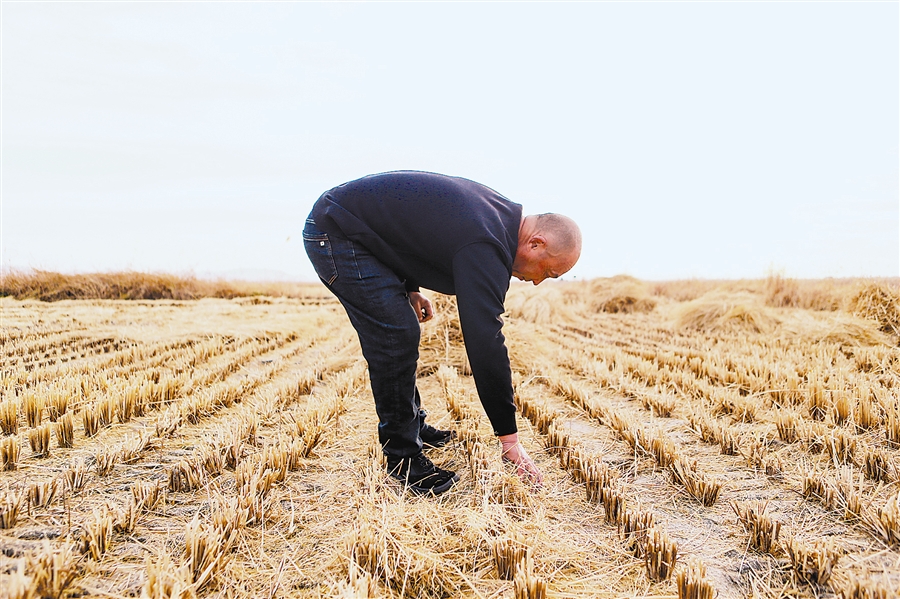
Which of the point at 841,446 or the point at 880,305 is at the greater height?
the point at 880,305

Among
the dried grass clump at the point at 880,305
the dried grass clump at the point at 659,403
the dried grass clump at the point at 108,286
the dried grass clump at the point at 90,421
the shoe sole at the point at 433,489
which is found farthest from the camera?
the dried grass clump at the point at 108,286

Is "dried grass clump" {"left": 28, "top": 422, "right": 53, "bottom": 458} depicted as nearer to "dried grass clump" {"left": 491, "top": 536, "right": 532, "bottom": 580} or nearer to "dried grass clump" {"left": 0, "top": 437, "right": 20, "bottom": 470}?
"dried grass clump" {"left": 0, "top": 437, "right": 20, "bottom": 470}

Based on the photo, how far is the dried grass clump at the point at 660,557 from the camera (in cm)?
176

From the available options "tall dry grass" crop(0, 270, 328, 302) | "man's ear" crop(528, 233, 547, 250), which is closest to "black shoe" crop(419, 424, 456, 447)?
"man's ear" crop(528, 233, 547, 250)

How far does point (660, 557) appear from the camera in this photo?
1.79 meters

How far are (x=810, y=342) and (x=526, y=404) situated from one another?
500cm

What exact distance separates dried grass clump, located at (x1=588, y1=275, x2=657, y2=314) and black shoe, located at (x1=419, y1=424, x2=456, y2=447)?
1132 cm

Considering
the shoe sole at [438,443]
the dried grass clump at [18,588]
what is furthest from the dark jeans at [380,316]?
the dried grass clump at [18,588]

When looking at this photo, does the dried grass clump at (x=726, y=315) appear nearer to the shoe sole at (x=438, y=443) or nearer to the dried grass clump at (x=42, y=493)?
the shoe sole at (x=438, y=443)

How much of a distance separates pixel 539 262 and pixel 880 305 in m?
7.33

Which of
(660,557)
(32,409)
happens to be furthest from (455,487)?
(32,409)

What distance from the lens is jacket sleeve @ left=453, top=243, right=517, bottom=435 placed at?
82.9 inches

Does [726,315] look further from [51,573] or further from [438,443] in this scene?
[51,573]

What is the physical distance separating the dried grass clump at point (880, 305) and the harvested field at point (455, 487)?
6.28 ft
